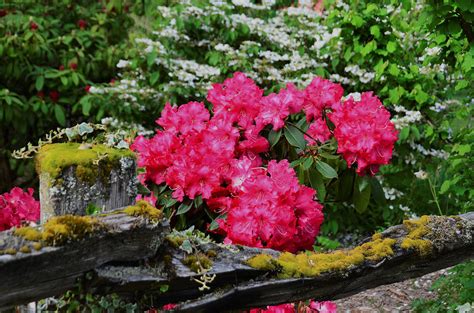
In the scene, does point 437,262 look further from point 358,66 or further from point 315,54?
point 315,54

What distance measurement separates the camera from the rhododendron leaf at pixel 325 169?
7.92 ft

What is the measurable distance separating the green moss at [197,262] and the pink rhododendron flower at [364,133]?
83cm

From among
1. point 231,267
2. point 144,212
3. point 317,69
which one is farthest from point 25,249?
point 317,69

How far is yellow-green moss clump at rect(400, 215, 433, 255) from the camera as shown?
216cm

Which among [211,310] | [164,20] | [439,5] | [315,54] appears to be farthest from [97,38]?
[211,310]

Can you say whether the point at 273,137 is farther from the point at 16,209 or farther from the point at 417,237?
the point at 16,209

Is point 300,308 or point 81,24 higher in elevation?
point 81,24

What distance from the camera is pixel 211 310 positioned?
5.73 ft

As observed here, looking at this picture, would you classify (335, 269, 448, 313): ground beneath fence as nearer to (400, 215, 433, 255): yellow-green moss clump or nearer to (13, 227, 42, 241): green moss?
(400, 215, 433, 255): yellow-green moss clump

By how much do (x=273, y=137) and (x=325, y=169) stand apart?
0.22m

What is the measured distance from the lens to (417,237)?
7.23 ft

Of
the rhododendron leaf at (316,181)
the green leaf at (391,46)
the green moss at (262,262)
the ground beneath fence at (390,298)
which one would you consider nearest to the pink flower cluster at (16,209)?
the green moss at (262,262)

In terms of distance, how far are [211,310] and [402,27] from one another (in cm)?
379

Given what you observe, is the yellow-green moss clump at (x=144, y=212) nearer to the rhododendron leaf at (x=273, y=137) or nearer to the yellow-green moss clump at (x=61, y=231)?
the yellow-green moss clump at (x=61, y=231)
